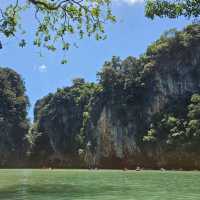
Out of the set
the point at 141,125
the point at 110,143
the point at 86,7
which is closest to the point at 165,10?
the point at 86,7

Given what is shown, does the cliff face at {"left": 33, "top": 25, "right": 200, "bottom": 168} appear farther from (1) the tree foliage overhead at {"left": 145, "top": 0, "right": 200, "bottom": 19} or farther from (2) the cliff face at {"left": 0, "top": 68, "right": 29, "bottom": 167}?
(1) the tree foliage overhead at {"left": 145, "top": 0, "right": 200, "bottom": 19}

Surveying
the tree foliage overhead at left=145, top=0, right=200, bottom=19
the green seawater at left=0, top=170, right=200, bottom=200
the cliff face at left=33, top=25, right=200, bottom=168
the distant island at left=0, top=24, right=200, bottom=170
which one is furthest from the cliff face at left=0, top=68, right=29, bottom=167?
the tree foliage overhead at left=145, top=0, right=200, bottom=19

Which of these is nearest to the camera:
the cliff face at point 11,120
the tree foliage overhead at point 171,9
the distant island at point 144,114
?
the tree foliage overhead at point 171,9

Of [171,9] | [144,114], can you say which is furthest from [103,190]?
[144,114]

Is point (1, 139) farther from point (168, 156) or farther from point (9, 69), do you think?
point (168, 156)

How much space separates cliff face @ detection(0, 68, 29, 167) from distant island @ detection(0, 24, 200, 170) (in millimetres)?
1677

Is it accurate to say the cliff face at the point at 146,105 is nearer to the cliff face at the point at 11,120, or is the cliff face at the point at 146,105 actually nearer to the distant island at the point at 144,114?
the distant island at the point at 144,114

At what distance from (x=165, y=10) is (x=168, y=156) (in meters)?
53.3

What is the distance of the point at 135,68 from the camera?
254 ft

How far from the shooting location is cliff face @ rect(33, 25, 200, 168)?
227 feet

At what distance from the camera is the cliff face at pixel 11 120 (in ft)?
314

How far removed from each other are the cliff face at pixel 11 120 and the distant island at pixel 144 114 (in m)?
1.68

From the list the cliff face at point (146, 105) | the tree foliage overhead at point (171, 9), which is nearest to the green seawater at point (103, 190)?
the tree foliage overhead at point (171, 9)

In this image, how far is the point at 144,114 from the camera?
243ft
